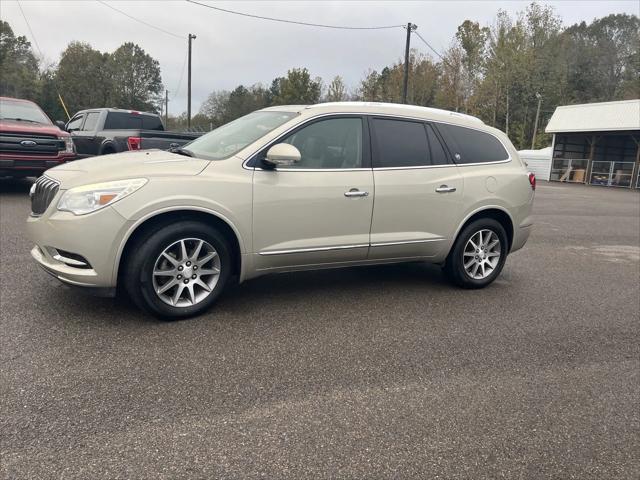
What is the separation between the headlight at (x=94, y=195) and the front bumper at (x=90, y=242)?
0.17ft

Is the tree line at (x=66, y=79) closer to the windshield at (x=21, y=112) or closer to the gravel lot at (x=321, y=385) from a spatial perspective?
the windshield at (x=21, y=112)

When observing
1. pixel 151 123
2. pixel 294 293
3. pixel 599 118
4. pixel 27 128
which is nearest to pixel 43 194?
pixel 294 293

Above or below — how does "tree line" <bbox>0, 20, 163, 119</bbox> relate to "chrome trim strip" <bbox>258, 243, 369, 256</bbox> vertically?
above

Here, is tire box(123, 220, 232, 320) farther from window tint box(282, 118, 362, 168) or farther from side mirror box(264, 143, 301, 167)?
window tint box(282, 118, 362, 168)

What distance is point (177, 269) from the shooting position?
3.99 m

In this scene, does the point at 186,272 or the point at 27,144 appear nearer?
the point at 186,272

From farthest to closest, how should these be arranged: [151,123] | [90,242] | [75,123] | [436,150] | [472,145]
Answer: [75,123]
[151,123]
[472,145]
[436,150]
[90,242]

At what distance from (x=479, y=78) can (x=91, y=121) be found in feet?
130

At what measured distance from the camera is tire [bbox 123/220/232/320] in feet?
12.6

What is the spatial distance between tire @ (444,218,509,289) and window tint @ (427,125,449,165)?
753mm

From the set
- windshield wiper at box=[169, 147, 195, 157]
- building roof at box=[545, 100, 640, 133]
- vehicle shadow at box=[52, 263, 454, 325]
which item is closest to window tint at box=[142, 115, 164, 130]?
windshield wiper at box=[169, 147, 195, 157]

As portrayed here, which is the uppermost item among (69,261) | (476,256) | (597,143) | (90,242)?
(597,143)

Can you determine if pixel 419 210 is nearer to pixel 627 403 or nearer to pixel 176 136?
pixel 627 403

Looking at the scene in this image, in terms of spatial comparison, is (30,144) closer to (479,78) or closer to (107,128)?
(107,128)
